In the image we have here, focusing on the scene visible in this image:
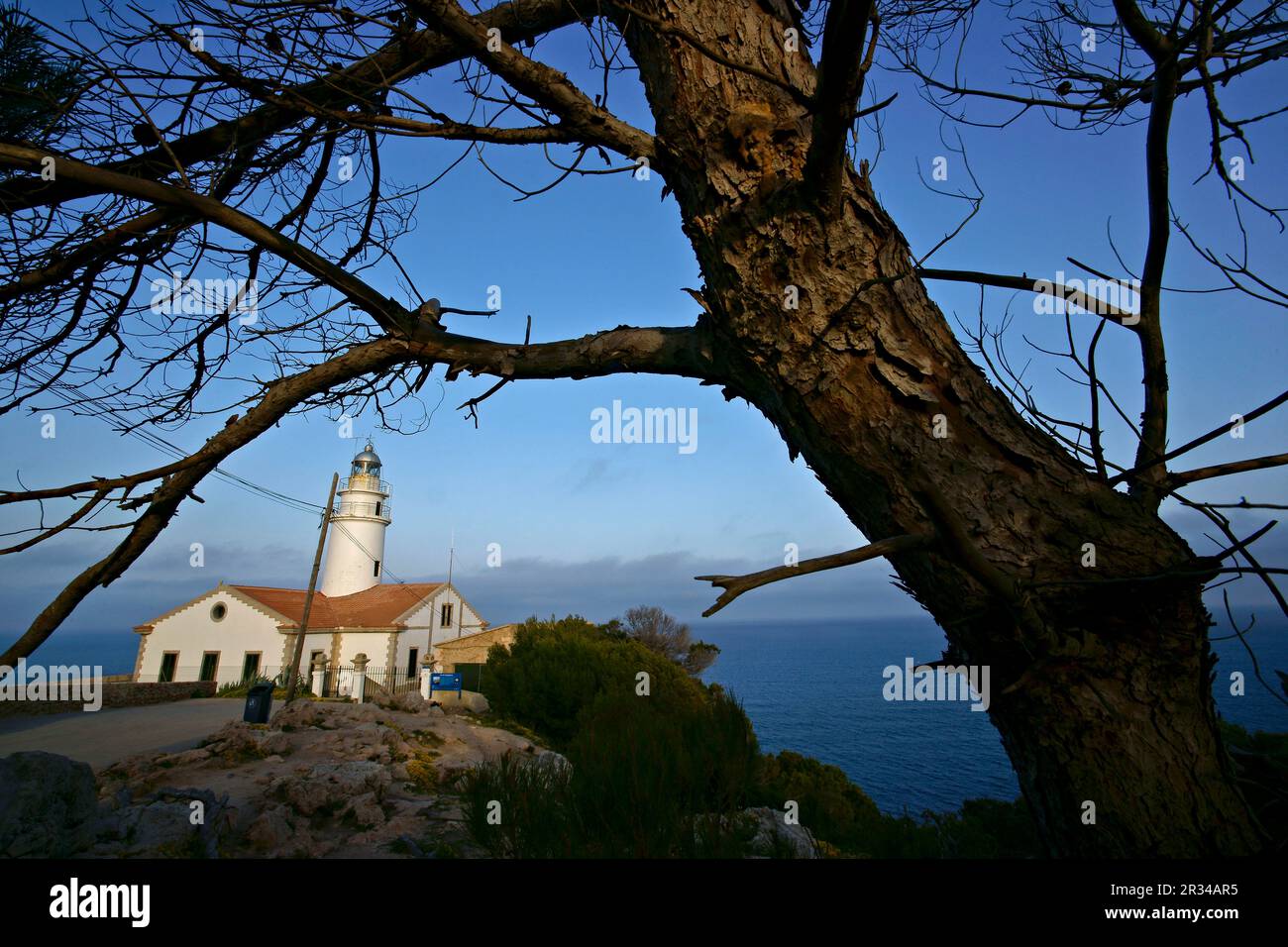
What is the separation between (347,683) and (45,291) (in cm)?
2533

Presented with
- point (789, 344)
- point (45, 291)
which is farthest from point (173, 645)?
point (789, 344)

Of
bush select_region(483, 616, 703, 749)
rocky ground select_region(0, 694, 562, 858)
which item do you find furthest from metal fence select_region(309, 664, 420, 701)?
rocky ground select_region(0, 694, 562, 858)

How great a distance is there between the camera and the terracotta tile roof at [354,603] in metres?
28.6

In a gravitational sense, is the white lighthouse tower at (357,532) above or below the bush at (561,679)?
above

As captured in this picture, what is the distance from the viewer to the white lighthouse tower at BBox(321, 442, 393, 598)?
32.0 m

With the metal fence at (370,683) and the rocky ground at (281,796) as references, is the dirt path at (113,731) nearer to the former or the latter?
the rocky ground at (281,796)

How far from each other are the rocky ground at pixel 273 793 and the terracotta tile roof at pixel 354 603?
18433mm

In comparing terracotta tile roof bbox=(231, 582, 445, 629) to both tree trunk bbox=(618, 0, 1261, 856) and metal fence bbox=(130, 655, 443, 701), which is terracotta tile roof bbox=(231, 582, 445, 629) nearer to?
metal fence bbox=(130, 655, 443, 701)

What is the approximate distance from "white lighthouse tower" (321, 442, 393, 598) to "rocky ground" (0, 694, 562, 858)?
2193 centimetres

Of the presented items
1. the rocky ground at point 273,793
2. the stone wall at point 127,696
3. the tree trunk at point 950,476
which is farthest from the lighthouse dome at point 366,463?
the tree trunk at point 950,476

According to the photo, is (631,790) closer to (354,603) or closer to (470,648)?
(470,648)

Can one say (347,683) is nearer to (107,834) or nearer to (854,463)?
(107,834)

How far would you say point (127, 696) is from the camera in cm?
1717

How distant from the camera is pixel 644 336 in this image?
1.90 metres
